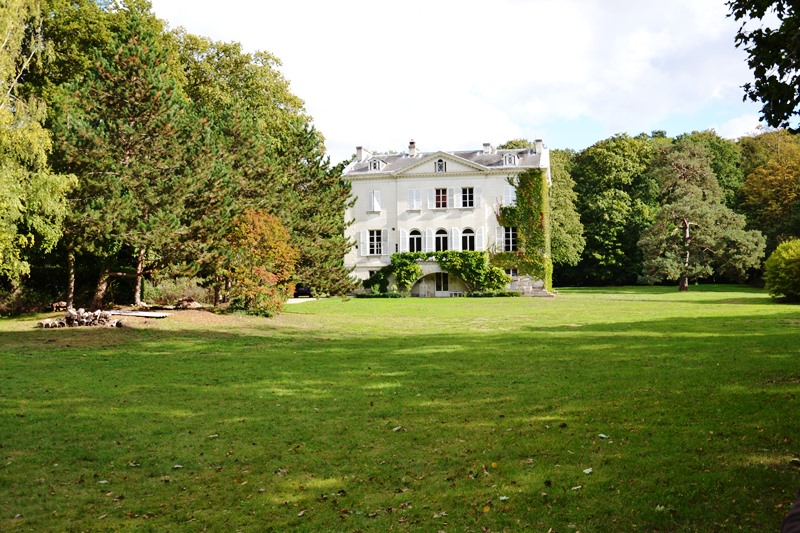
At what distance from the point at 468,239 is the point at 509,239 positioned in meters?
2.93

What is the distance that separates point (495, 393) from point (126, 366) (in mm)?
7803

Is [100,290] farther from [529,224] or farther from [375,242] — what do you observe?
[529,224]

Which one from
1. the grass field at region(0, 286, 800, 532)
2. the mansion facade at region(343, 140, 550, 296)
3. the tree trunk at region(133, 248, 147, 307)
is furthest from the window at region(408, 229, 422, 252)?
the grass field at region(0, 286, 800, 532)

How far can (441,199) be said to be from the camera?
1924 inches

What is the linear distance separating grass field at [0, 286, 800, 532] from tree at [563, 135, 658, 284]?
49939 mm

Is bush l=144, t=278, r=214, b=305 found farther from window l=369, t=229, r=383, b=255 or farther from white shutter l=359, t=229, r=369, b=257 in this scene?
window l=369, t=229, r=383, b=255

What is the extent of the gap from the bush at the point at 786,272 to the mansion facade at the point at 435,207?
55.0 ft

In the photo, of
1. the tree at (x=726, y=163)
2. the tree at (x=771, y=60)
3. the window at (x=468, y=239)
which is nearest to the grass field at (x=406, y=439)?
the tree at (x=771, y=60)

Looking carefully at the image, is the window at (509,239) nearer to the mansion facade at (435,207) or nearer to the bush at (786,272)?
the mansion facade at (435,207)

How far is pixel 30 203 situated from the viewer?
1984cm

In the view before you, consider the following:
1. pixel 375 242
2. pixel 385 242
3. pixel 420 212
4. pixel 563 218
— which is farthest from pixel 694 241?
pixel 375 242

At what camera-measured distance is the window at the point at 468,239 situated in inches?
1898

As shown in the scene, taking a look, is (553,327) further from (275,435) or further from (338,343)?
(275,435)

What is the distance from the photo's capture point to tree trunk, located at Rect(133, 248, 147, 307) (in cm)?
2522
